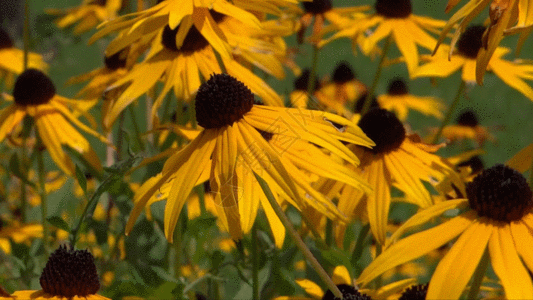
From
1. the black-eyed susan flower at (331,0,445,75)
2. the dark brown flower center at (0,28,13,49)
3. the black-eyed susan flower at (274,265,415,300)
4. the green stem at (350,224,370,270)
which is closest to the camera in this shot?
the black-eyed susan flower at (274,265,415,300)

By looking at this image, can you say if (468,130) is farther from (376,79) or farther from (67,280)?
(67,280)

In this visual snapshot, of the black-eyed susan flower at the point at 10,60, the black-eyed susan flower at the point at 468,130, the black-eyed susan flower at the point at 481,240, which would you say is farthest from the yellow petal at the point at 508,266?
the black-eyed susan flower at the point at 468,130

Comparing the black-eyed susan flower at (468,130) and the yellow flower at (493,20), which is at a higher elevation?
the yellow flower at (493,20)

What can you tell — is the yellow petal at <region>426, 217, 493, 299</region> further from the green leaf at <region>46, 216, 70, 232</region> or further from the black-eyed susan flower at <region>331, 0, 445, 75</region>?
the black-eyed susan flower at <region>331, 0, 445, 75</region>

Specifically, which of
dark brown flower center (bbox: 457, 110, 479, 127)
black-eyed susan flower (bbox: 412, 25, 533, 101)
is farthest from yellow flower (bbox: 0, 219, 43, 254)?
dark brown flower center (bbox: 457, 110, 479, 127)

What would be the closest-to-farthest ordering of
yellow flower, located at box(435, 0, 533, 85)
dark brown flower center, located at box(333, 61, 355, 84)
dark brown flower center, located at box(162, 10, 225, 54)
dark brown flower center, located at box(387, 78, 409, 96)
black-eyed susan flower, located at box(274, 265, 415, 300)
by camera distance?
yellow flower, located at box(435, 0, 533, 85) < black-eyed susan flower, located at box(274, 265, 415, 300) < dark brown flower center, located at box(162, 10, 225, 54) < dark brown flower center, located at box(387, 78, 409, 96) < dark brown flower center, located at box(333, 61, 355, 84)

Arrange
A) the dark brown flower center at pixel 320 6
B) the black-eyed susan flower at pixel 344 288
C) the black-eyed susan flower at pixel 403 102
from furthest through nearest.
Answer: the black-eyed susan flower at pixel 403 102 → the dark brown flower center at pixel 320 6 → the black-eyed susan flower at pixel 344 288

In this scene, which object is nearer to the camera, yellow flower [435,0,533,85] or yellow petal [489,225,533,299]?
yellow petal [489,225,533,299]

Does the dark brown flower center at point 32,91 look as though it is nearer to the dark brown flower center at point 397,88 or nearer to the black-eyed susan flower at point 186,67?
the black-eyed susan flower at point 186,67
